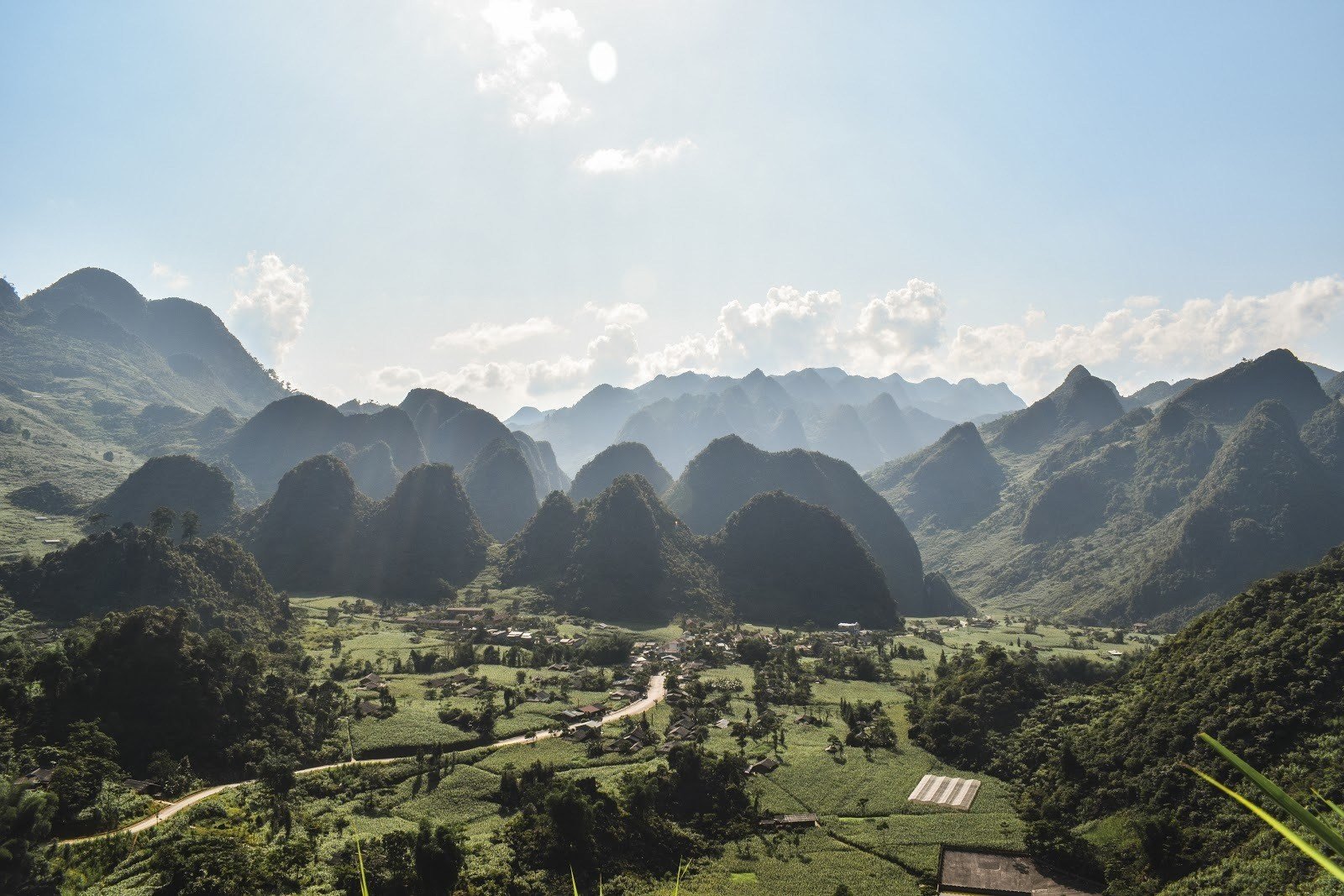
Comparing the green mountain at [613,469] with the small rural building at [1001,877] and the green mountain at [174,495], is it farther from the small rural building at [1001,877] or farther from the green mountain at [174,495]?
the small rural building at [1001,877]

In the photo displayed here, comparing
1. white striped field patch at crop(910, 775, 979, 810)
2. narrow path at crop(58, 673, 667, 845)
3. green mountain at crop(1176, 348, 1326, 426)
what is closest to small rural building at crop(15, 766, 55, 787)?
narrow path at crop(58, 673, 667, 845)

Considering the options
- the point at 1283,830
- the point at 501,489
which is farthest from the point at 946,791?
the point at 501,489

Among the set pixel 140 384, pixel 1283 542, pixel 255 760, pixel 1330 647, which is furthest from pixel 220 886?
pixel 140 384

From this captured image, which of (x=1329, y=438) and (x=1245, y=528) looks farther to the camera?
(x=1329, y=438)

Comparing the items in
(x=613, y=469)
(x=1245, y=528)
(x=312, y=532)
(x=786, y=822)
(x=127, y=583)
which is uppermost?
(x=613, y=469)

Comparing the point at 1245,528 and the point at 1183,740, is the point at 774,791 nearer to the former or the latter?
the point at 1183,740

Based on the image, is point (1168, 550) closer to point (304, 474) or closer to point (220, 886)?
point (220, 886)

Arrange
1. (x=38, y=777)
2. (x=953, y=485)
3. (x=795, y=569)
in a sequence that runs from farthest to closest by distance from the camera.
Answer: (x=953, y=485)
(x=795, y=569)
(x=38, y=777)

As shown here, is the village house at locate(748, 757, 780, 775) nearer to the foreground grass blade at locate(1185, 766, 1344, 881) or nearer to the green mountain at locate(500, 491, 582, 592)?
the foreground grass blade at locate(1185, 766, 1344, 881)
